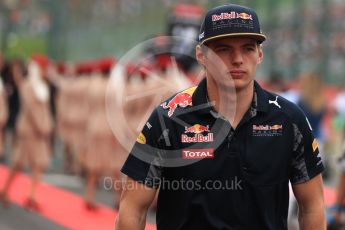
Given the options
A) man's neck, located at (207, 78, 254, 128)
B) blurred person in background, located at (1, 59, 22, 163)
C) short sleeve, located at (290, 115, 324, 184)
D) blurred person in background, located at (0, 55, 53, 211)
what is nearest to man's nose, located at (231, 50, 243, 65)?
man's neck, located at (207, 78, 254, 128)

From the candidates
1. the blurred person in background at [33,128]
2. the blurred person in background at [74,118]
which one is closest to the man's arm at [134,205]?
the blurred person in background at [33,128]

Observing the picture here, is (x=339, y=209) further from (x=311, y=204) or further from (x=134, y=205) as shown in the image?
(x=134, y=205)

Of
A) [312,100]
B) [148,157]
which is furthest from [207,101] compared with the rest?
[312,100]

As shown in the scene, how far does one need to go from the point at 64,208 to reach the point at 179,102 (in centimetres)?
834

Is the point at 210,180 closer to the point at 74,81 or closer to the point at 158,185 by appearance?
the point at 158,185

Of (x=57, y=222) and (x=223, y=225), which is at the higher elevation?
(x=223, y=225)

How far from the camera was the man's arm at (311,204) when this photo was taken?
373 centimetres

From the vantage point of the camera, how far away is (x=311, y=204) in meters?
3.75

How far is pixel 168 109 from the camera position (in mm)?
3762

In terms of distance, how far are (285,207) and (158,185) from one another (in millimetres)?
524

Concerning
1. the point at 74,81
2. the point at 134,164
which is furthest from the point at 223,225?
the point at 74,81

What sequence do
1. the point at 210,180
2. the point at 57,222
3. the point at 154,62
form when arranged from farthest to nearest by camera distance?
1. the point at 154,62
2. the point at 57,222
3. the point at 210,180

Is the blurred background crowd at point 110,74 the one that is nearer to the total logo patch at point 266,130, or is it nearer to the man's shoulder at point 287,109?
the man's shoulder at point 287,109

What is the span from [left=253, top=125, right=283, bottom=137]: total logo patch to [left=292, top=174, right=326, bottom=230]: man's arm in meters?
0.25
